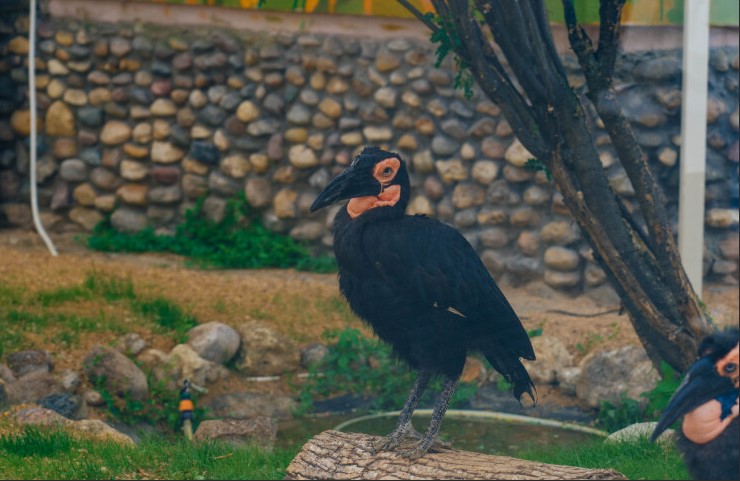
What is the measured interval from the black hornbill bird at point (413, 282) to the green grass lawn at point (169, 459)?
2.92ft

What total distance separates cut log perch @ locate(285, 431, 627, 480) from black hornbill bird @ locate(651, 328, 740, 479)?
20.7 inches

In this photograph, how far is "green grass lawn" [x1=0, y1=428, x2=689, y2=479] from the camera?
4.59 metres

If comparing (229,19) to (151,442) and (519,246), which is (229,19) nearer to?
(519,246)

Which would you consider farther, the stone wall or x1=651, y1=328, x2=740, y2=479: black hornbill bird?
the stone wall

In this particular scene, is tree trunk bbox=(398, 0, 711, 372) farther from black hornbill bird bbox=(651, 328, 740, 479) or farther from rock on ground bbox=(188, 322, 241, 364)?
rock on ground bbox=(188, 322, 241, 364)

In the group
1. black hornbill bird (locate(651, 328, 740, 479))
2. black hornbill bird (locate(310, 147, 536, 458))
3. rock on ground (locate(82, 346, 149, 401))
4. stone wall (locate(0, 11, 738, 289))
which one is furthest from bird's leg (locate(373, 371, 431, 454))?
stone wall (locate(0, 11, 738, 289))

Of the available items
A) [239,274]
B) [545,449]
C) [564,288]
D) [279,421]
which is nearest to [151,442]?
[279,421]

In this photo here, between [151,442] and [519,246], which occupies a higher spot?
[519,246]

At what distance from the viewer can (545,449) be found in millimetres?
5355

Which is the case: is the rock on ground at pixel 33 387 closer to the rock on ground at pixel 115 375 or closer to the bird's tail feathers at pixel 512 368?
the rock on ground at pixel 115 375

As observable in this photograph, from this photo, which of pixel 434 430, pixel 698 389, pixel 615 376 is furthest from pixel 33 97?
pixel 698 389

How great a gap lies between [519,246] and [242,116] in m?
2.65

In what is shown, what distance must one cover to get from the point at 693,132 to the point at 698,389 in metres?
3.36

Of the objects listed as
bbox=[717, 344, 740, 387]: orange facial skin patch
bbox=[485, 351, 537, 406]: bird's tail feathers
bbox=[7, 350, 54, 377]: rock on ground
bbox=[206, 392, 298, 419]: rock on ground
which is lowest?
bbox=[206, 392, 298, 419]: rock on ground
